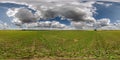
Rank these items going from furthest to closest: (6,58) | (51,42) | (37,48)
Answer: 1. (51,42)
2. (37,48)
3. (6,58)

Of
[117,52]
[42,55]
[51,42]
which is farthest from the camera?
[51,42]

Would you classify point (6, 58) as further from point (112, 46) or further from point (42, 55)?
point (112, 46)

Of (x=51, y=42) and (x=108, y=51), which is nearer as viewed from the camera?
(x=108, y=51)

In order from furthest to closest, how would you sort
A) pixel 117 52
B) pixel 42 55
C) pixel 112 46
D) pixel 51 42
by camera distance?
pixel 51 42 < pixel 112 46 < pixel 117 52 < pixel 42 55

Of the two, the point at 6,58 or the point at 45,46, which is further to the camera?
the point at 45,46

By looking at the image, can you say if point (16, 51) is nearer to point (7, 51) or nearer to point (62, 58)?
point (7, 51)

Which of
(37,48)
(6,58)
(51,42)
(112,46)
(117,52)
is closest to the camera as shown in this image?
(6,58)

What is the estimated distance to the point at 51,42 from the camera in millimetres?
64500

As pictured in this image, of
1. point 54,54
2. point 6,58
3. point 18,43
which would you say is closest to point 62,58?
point 54,54

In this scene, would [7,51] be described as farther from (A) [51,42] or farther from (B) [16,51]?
(A) [51,42]

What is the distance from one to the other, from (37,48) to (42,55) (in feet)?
23.5

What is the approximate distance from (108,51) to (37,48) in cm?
1414

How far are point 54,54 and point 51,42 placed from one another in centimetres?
1378

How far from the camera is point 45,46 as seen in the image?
58.8 meters
